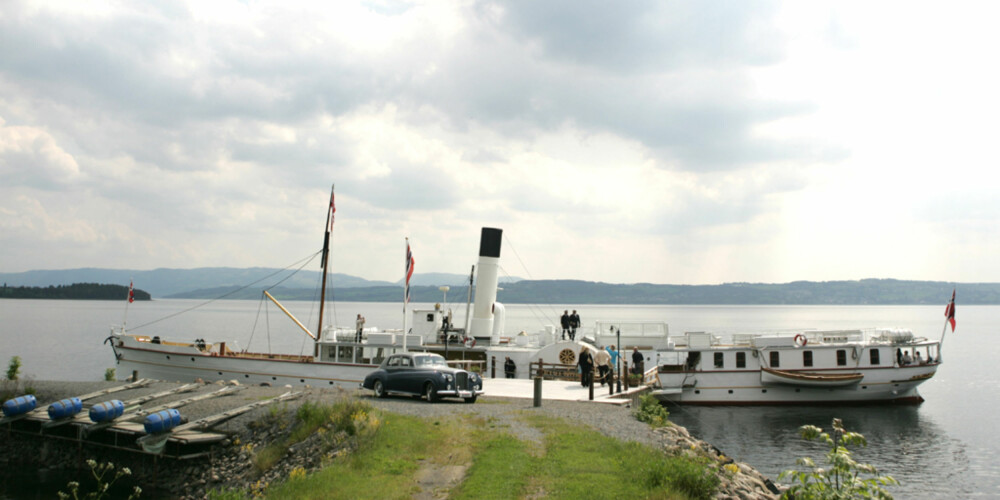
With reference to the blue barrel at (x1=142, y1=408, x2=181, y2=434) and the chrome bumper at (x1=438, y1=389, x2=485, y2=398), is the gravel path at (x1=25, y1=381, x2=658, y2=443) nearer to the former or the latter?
the chrome bumper at (x1=438, y1=389, x2=485, y2=398)

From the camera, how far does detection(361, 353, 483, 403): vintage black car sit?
879 inches

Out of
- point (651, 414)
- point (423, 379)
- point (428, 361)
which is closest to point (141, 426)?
point (423, 379)

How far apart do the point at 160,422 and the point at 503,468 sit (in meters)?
11.3

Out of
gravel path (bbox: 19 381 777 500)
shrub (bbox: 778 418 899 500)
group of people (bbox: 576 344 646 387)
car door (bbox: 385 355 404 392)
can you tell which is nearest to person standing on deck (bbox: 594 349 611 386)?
group of people (bbox: 576 344 646 387)

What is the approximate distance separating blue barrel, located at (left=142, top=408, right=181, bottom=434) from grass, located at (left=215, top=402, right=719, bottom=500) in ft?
19.7

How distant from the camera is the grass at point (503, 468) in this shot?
11.8 m

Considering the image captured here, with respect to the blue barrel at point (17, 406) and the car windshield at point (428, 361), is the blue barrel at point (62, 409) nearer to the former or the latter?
the blue barrel at point (17, 406)

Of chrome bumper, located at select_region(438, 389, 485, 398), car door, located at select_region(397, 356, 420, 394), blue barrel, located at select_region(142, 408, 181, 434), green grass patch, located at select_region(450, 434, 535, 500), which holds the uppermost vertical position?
car door, located at select_region(397, 356, 420, 394)

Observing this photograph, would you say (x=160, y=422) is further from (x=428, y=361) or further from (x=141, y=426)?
(x=428, y=361)

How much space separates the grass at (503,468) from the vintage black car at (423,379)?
5.10m

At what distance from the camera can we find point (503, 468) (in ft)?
42.8

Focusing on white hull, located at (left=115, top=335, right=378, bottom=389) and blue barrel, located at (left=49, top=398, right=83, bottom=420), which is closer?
blue barrel, located at (left=49, top=398, right=83, bottom=420)

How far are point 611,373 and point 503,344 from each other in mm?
11868

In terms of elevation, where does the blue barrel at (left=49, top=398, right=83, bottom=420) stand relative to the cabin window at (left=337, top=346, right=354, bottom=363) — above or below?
below
